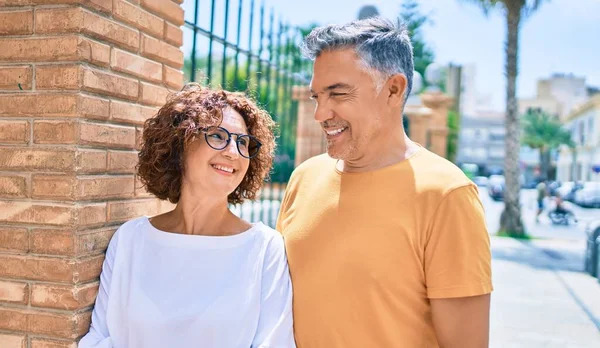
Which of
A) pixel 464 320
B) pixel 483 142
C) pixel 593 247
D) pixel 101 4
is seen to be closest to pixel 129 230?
pixel 101 4

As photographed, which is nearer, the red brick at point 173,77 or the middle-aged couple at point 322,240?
the middle-aged couple at point 322,240

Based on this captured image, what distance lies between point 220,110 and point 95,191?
52 cm

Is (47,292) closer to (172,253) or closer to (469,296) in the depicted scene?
(172,253)

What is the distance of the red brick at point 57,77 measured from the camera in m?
1.91

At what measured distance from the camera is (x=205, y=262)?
6.32ft

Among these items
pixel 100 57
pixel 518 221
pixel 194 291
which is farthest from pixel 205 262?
pixel 518 221

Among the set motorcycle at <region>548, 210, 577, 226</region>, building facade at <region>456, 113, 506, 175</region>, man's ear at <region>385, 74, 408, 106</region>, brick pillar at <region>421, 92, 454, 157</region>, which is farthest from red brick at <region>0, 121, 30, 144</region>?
building facade at <region>456, 113, 506, 175</region>

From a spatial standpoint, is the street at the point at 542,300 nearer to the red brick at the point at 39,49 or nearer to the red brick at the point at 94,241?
the red brick at the point at 94,241

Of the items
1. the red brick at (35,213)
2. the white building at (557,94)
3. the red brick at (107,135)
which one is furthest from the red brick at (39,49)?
the white building at (557,94)

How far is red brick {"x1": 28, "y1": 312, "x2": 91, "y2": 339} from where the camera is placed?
1954 millimetres

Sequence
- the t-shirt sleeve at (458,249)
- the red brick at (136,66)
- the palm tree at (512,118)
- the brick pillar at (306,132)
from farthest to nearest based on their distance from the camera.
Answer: the palm tree at (512,118), the brick pillar at (306,132), the red brick at (136,66), the t-shirt sleeve at (458,249)

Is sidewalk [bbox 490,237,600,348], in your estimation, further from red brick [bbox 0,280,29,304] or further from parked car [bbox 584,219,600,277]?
red brick [bbox 0,280,29,304]

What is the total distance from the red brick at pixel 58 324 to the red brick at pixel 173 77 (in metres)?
1.01

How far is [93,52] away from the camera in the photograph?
→ 1954 mm
